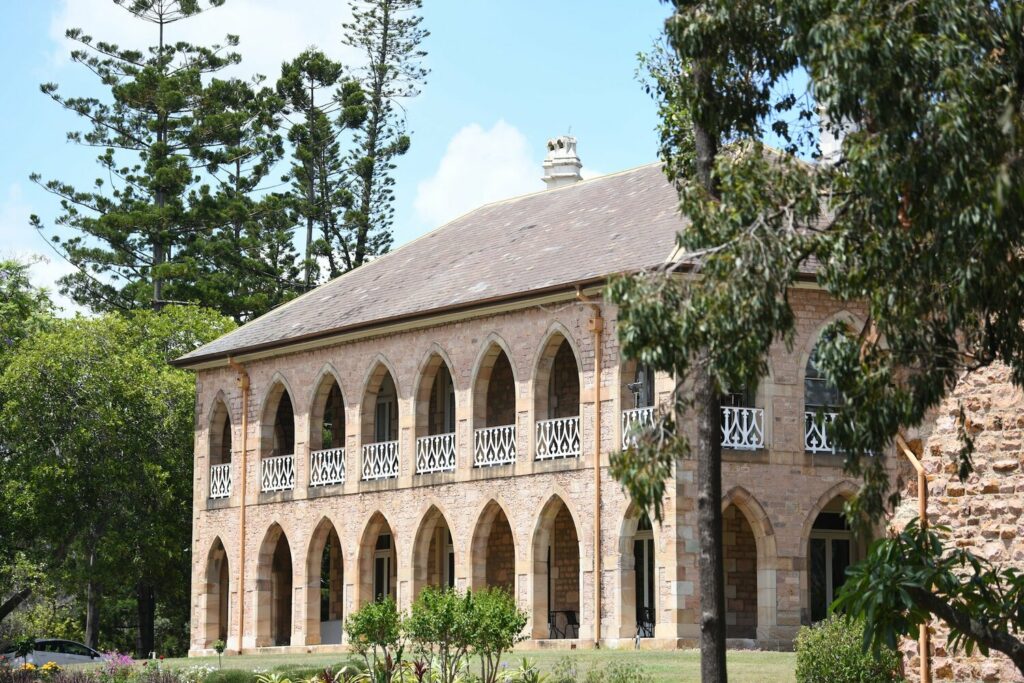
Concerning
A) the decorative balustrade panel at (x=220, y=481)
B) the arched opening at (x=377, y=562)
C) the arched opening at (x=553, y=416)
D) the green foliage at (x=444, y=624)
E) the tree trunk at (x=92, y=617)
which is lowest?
the tree trunk at (x=92, y=617)

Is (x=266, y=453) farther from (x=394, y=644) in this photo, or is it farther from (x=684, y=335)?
(x=684, y=335)

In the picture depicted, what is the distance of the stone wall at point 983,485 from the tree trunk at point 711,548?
226 centimetres

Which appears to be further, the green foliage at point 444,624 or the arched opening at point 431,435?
the arched opening at point 431,435

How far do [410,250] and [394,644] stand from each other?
18.4m

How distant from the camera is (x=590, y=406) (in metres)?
30.5

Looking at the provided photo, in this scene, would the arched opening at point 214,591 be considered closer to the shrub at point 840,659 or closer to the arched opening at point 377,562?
the arched opening at point 377,562

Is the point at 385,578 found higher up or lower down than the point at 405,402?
lower down

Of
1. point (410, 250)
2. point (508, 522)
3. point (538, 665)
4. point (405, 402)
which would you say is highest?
point (410, 250)

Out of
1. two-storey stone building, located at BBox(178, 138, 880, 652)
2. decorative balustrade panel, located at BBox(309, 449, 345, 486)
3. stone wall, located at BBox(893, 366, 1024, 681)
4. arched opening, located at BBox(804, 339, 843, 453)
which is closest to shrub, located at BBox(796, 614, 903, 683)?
stone wall, located at BBox(893, 366, 1024, 681)

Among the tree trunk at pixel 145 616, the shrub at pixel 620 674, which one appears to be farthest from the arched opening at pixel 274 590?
the shrub at pixel 620 674

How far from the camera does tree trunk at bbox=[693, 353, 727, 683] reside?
53.4 feet

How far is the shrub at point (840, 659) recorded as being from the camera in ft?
65.0

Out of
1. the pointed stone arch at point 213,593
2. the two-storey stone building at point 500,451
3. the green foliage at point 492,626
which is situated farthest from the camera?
the pointed stone arch at point 213,593

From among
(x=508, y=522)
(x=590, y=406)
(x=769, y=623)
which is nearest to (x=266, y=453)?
(x=508, y=522)
